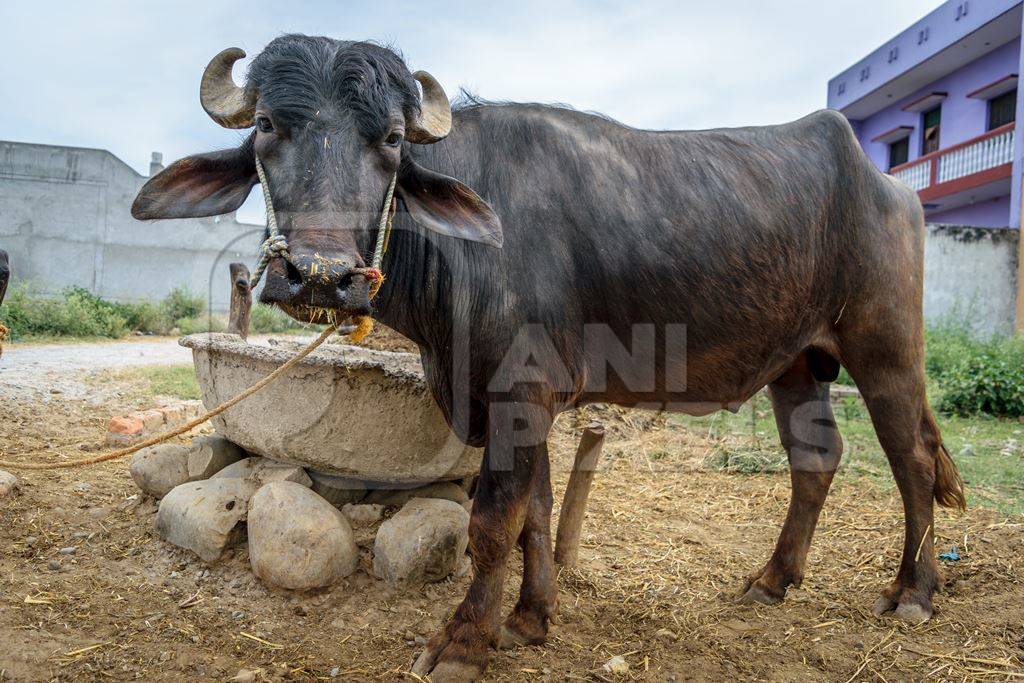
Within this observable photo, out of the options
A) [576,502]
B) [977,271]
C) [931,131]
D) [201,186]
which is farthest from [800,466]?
[931,131]

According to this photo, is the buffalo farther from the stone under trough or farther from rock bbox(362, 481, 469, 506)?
rock bbox(362, 481, 469, 506)

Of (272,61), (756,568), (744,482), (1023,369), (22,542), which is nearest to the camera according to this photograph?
(272,61)

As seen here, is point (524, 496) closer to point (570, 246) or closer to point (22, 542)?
point (570, 246)

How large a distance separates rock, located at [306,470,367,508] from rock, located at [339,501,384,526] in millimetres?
61

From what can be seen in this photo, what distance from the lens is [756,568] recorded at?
150 inches

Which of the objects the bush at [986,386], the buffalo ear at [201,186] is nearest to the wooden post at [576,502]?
the buffalo ear at [201,186]

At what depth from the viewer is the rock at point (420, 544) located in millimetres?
3156

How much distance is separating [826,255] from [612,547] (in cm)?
194

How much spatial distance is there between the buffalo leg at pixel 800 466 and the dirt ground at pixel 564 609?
0.13 meters

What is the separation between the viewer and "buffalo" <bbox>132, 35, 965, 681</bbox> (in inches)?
85.4

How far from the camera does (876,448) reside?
639 centimetres

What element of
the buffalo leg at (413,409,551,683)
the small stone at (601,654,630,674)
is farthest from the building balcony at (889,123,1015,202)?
the buffalo leg at (413,409,551,683)

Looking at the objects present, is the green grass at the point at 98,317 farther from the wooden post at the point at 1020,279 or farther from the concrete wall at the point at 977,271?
the wooden post at the point at 1020,279

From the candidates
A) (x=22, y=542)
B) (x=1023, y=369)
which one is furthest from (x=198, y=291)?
(x=1023, y=369)
